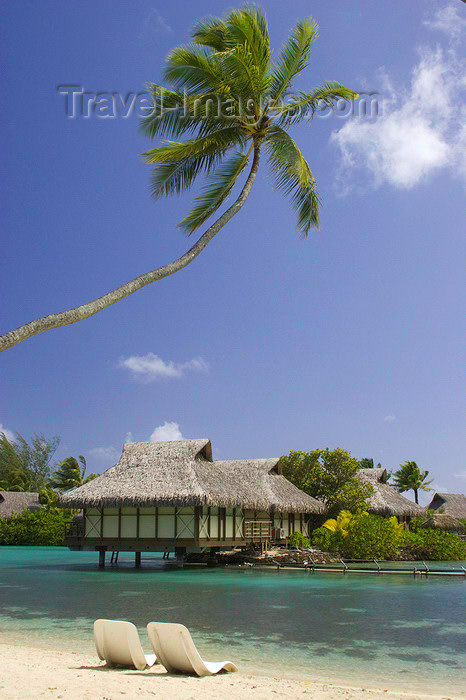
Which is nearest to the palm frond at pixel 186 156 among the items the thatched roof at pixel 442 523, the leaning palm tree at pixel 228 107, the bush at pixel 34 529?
the leaning palm tree at pixel 228 107

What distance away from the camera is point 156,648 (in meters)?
6.81

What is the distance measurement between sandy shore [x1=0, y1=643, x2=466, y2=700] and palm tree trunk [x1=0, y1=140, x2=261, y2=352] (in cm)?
320

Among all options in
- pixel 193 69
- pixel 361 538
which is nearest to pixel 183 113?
pixel 193 69

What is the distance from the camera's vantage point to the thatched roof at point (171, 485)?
69.7ft

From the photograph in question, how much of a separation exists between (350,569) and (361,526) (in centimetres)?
317

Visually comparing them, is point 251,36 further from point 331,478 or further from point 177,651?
point 331,478

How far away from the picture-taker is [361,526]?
78.7 feet

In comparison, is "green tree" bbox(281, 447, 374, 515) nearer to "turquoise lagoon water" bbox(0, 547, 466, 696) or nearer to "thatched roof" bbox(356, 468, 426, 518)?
"thatched roof" bbox(356, 468, 426, 518)

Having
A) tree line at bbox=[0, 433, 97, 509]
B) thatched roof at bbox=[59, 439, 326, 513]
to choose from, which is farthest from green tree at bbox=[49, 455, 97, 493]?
thatched roof at bbox=[59, 439, 326, 513]

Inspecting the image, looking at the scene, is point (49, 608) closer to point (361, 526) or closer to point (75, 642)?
point (75, 642)

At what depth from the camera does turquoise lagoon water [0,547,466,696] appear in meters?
8.12

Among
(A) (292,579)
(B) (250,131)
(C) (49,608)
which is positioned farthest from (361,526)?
(B) (250,131)

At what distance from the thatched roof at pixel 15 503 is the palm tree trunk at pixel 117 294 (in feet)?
131

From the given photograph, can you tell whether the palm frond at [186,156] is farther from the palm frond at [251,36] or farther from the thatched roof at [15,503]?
the thatched roof at [15,503]
